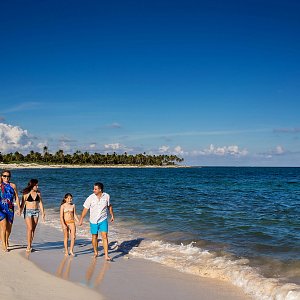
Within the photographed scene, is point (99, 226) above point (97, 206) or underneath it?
underneath

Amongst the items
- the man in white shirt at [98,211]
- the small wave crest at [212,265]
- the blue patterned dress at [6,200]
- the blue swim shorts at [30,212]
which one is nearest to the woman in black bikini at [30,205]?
the blue swim shorts at [30,212]

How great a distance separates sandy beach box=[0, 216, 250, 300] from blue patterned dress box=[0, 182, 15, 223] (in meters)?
0.94

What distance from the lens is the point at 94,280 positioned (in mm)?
7449

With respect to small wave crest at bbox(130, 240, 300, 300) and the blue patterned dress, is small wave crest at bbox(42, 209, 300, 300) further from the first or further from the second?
the blue patterned dress

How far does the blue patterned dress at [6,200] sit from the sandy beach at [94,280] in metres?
0.94

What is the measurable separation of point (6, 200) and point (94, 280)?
3.41 m

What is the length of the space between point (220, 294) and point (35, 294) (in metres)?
3.35

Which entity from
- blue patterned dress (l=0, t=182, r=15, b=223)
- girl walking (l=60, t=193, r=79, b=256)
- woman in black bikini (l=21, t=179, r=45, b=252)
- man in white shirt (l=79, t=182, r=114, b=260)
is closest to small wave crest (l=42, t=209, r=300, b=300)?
man in white shirt (l=79, t=182, r=114, b=260)

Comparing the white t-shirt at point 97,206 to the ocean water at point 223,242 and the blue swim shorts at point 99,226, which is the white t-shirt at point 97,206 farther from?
the ocean water at point 223,242

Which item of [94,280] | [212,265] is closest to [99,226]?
[94,280]

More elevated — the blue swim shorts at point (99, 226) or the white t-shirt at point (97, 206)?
the white t-shirt at point (97, 206)

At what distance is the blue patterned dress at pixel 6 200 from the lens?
9.38 metres

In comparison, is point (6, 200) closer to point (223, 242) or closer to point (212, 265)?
point (212, 265)

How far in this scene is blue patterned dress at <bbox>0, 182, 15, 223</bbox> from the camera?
9.38 meters
